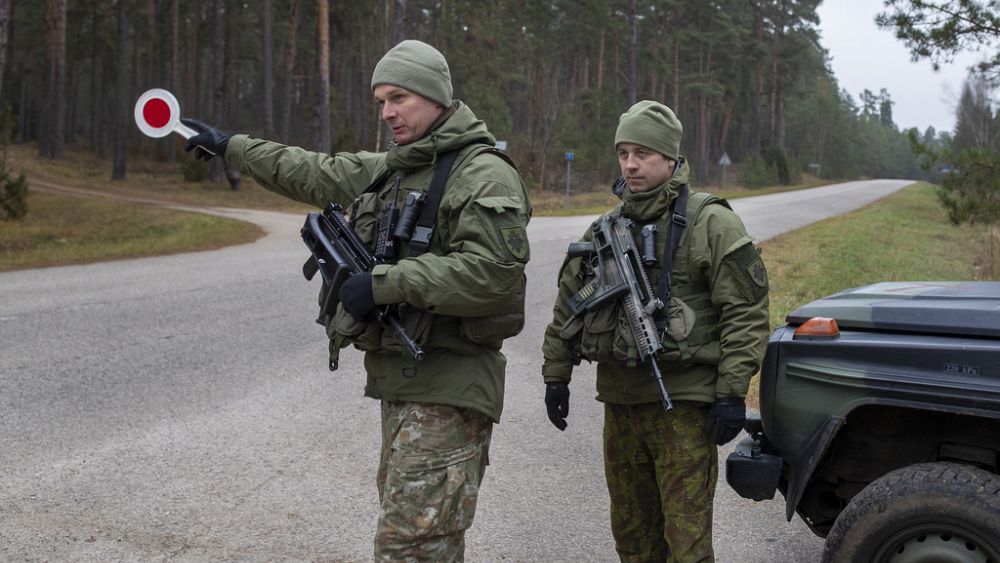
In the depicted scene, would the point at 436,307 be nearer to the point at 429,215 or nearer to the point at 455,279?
the point at 455,279

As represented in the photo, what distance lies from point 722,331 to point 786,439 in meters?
0.45

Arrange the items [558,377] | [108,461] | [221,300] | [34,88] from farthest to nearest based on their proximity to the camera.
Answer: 1. [34,88]
2. [221,300]
3. [108,461]
4. [558,377]

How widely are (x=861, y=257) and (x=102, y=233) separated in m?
15.3

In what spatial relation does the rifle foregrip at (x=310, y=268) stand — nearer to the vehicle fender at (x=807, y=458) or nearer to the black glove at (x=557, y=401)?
the black glove at (x=557, y=401)

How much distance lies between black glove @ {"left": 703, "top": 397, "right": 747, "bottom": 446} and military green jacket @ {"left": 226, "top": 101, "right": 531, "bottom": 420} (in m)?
0.78

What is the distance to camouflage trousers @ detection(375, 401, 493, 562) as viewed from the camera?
108 inches

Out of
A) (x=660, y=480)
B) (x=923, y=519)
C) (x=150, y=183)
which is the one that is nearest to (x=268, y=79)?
(x=150, y=183)

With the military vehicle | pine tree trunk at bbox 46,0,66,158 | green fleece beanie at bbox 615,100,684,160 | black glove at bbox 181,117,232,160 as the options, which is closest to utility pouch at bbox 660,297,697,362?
the military vehicle

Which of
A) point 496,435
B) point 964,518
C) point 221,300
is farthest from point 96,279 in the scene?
point 964,518

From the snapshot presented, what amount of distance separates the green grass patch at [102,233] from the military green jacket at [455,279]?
13023 millimetres

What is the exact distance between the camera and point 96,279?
12664mm

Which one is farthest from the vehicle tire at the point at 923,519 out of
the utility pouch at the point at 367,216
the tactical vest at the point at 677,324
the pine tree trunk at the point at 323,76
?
the pine tree trunk at the point at 323,76

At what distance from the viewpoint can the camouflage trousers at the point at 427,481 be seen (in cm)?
275

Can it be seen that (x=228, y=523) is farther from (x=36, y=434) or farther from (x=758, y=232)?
(x=758, y=232)
